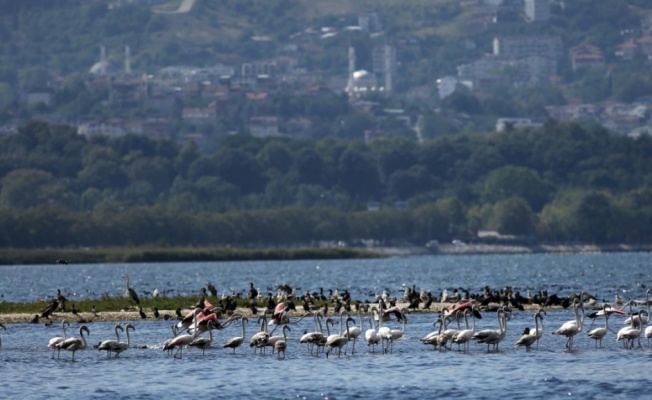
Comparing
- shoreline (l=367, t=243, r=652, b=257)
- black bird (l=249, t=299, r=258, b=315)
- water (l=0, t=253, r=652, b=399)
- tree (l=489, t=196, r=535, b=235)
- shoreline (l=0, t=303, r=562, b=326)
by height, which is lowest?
water (l=0, t=253, r=652, b=399)

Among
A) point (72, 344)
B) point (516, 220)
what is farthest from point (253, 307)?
point (516, 220)

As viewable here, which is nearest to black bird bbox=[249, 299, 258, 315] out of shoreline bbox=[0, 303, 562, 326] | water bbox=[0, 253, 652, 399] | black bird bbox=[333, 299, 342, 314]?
shoreline bbox=[0, 303, 562, 326]

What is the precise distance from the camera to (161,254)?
151 m

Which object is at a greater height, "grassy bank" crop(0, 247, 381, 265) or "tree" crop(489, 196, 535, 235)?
"tree" crop(489, 196, 535, 235)

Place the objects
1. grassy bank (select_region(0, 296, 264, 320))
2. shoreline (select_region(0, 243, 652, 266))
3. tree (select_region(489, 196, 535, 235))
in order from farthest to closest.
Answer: tree (select_region(489, 196, 535, 235))
shoreline (select_region(0, 243, 652, 266))
grassy bank (select_region(0, 296, 264, 320))

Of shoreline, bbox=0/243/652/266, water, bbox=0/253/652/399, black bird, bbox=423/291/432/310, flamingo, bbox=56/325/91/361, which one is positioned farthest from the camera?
shoreline, bbox=0/243/652/266

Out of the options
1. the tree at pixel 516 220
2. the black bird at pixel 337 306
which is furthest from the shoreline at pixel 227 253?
the black bird at pixel 337 306

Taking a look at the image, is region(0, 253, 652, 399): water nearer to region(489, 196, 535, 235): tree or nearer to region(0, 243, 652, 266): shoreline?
region(0, 243, 652, 266): shoreline

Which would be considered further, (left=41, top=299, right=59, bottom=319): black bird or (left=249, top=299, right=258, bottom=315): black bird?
(left=249, top=299, right=258, bottom=315): black bird

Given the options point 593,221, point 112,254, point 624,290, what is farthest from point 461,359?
point 593,221

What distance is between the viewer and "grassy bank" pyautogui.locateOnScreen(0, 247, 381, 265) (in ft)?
479

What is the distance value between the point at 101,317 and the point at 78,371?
47.9ft

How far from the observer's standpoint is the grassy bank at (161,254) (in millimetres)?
146000

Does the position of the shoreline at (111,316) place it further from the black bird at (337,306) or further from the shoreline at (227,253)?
the shoreline at (227,253)
